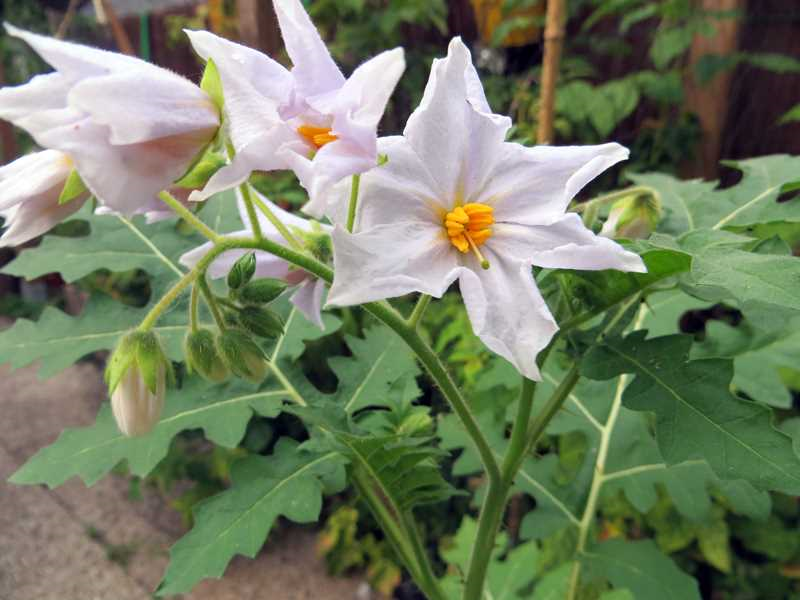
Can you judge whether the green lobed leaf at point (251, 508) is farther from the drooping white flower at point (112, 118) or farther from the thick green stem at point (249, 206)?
the drooping white flower at point (112, 118)

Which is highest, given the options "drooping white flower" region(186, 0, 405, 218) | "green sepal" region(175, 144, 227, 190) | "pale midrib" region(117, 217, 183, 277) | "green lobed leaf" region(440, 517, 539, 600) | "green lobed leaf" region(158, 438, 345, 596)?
"drooping white flower" region(186, 0, 405, 218)

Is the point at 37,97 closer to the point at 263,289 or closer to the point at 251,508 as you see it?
the point at 263,289

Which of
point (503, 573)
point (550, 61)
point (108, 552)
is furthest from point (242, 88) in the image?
point (108, 552)

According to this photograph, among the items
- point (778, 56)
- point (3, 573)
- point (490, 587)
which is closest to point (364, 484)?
point (490, 587)

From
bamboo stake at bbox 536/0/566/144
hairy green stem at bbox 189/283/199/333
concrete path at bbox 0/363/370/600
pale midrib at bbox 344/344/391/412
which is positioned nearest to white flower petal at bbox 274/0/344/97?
hairy green stem at bbox 189/283/199/333

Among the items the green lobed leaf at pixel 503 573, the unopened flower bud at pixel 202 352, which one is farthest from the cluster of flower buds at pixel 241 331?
the green lobed leaf at pixel 503 573

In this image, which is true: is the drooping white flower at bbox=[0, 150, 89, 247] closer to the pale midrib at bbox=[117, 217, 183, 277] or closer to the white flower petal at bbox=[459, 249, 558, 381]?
the white flower petal at bbox=[459, 249, 558, 381]

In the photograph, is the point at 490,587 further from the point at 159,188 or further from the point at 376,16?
the point at 376,16
